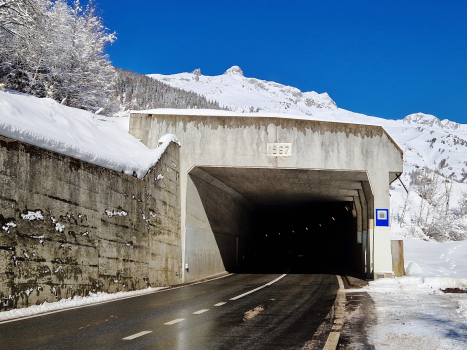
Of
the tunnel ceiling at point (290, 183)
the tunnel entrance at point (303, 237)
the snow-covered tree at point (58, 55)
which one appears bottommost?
the tunnel entrance at point (303, 237)

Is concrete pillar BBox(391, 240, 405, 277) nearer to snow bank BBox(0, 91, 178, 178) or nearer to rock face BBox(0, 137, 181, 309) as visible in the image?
rock face BBox(0, 137, 181, 309)

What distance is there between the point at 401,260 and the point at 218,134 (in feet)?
34.7

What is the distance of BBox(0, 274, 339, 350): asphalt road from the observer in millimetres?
6688

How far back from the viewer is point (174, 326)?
8273 mm

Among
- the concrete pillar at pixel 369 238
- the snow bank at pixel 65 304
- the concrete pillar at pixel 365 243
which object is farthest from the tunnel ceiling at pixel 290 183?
the snow bank at pixel 65 304

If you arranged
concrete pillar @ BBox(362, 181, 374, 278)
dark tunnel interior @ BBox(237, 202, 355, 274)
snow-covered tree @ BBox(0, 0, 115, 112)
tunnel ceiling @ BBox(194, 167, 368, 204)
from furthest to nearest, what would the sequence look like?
1. dark tunnel interior @ BBox(237, 202, 355, 274)
2. snow-covered tree @ BBox(0, 0, 115, 112)
3. tunnel ceiling @ BBox(194, 167, 368, 204)
4. concrete pillar @ BBox(362, 181, 374, 278)

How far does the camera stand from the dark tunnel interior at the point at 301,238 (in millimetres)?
34500

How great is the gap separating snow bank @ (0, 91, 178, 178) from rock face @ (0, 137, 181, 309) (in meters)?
0.26

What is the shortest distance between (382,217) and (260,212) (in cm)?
2277

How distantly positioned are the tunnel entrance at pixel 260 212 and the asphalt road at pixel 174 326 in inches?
362

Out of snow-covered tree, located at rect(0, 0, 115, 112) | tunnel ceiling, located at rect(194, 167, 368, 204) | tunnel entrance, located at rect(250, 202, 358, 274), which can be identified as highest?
snow-covered tree, located at rect(0, 0, 115, 112)

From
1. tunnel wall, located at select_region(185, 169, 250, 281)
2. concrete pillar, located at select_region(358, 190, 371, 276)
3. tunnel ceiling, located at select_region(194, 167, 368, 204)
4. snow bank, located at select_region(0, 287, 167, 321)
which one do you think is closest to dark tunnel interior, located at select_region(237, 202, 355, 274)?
tunnel wall, located at select_region(185, 169, 250, 281)

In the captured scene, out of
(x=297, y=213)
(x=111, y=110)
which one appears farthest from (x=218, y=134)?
(x=297, y=213)

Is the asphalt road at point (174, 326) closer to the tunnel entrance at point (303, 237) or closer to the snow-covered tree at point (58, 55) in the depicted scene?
the tunnel entrance at point (303, 237)
